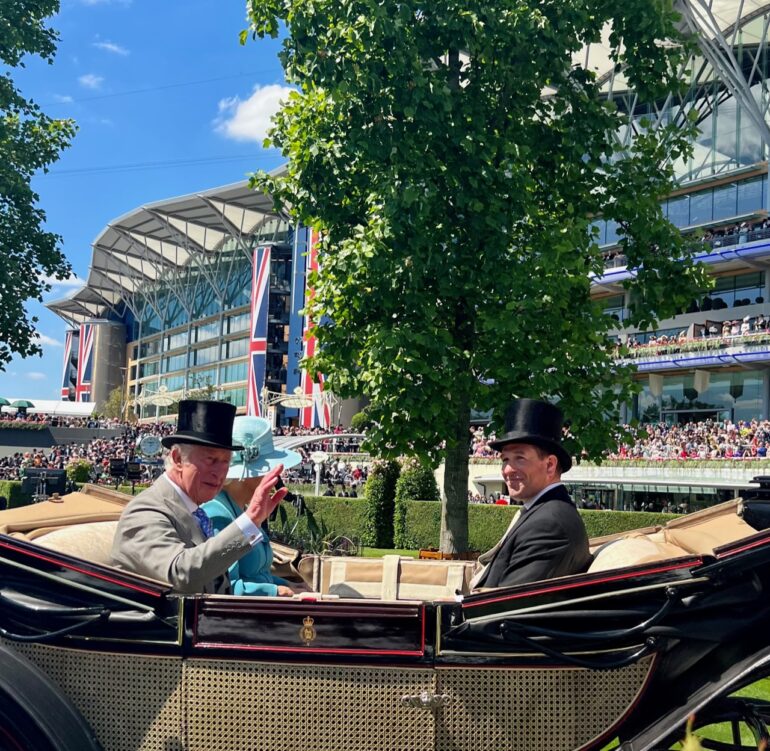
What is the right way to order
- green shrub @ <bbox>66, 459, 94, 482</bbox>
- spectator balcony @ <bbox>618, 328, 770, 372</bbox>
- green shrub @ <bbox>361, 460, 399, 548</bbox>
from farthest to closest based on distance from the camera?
1. spectator balcony @ <bbox>618, 328, 770, 372</bbox>
2. green shrub @ <bbox>66, 459, 94, 482</bbox>
3. green shrub @ <bbox>361, 460, 399, 548</bbox>

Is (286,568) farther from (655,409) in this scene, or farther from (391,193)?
(655,409)

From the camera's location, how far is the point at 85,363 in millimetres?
131625

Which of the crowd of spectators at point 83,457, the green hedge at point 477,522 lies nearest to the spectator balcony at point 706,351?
the green hedge at point 477,522

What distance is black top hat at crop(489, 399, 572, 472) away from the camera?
4.25m

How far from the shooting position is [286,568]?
5430mm

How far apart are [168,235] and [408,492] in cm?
7982

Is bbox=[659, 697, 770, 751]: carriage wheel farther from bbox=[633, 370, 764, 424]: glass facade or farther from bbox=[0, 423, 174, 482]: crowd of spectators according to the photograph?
bbox=[633, 370, 764, 424]: glass facade

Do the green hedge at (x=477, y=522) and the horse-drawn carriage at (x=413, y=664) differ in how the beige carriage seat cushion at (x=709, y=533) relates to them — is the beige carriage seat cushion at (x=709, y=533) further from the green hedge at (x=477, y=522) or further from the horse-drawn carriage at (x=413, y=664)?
the green hedge at (x=477, y=522)

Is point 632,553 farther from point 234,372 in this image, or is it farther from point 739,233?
point 234,372

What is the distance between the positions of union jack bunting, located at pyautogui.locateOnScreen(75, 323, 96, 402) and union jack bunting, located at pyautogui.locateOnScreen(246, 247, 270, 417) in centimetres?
5541

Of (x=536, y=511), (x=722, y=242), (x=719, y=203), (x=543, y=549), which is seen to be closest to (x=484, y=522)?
(x=536, y=511)

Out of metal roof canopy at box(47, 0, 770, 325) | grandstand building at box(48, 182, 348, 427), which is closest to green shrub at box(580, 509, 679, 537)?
metal roof canopy at box(47, 0, 770, 325)

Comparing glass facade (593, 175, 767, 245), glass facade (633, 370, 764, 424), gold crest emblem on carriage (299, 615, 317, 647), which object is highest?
glass facade (593, 175, 767, 245)

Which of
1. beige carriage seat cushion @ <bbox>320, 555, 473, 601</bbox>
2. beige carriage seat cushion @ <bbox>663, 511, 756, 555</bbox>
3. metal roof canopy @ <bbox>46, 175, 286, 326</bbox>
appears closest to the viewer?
beige carriage seat cushion @ <bbox>663, 511, 756, 555</bbox>
